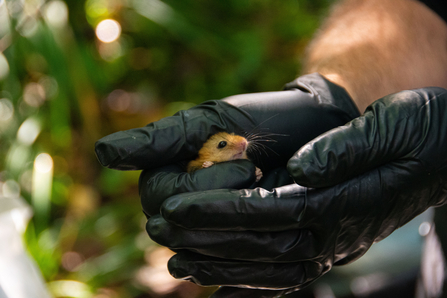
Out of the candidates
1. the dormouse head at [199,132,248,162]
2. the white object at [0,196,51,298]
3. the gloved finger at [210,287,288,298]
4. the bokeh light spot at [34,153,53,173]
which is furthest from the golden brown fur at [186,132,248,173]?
the bokeh light spot at [34,153,53,173]

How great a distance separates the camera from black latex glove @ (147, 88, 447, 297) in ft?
2.35

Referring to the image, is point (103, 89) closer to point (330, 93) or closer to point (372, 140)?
point (330, 93)

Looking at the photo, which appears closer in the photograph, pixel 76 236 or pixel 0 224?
pixel 0 224

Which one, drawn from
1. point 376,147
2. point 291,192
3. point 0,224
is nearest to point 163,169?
point 291,192

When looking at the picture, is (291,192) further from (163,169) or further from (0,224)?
(0,224)

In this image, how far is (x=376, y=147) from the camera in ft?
2.41

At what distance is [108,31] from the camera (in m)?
2.30

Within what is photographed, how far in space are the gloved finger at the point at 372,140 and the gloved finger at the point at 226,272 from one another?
0.87ft

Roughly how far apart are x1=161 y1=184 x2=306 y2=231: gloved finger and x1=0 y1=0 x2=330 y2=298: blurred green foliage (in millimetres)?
1137

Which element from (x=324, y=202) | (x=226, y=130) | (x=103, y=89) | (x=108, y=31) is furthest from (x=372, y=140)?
(x=108, y=31)

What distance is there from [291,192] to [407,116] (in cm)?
34

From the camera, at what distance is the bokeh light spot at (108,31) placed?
227cm

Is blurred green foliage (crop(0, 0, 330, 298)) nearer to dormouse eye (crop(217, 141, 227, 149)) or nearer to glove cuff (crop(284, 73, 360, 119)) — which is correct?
dormouse eye (crop(217, 141, 227, 149))

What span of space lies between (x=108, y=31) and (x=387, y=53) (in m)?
1.87
